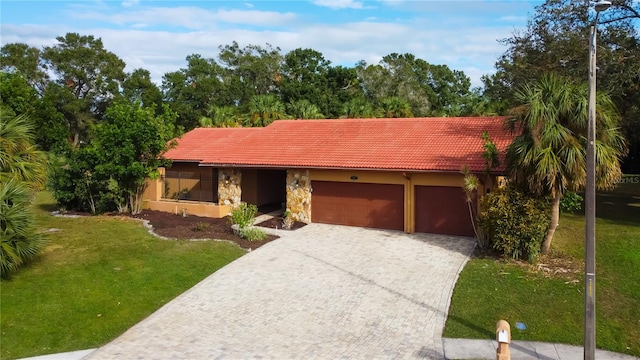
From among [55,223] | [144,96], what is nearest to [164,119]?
[55,223]

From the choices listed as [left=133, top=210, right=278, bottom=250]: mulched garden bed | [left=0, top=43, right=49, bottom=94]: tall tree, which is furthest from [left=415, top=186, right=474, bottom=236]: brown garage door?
[left=0, top=43, right=49, bottom=94]: tall tree

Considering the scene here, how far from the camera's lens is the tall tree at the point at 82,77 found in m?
51.6

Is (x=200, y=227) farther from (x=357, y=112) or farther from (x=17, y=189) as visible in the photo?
(x=357, y=112)

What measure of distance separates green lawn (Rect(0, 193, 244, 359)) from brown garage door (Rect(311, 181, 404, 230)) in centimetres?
524

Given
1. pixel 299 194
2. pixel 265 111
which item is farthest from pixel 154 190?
pixel 265 111

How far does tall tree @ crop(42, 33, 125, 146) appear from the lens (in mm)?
51625

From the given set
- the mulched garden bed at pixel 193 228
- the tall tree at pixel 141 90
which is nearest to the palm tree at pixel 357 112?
the mulched garden bed at pixel 193 228

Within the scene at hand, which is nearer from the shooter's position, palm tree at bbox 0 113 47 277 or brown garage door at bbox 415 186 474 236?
palm tree at bbox 0 113 47 277

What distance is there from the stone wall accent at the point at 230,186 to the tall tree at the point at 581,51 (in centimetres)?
1348

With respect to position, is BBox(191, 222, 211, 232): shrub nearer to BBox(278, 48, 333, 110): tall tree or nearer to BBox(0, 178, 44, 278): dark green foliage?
BBox(0, 178, 44, 278): dark green foliage

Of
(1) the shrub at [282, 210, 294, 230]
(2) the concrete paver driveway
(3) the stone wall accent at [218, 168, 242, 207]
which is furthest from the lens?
(3) the stone wall accent at [218, 168, 242, 207]

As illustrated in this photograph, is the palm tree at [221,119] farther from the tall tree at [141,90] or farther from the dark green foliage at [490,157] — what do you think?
the dark green foliage at [490,157]

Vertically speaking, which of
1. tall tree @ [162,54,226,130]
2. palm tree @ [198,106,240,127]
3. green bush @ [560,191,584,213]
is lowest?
green bush @ [560,191,584,213]

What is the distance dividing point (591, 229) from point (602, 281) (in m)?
6.05
